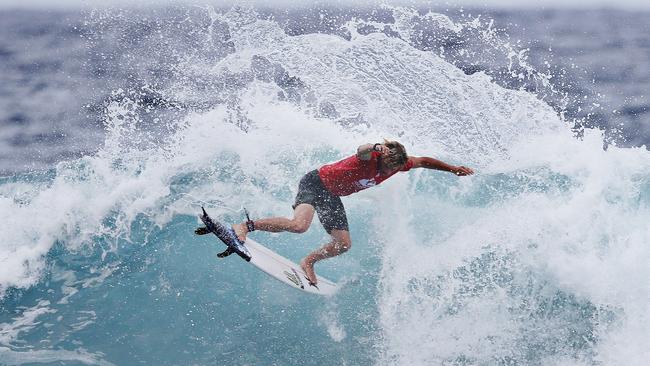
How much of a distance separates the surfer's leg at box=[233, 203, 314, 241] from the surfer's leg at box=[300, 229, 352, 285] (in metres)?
0.29

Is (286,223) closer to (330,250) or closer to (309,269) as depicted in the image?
(330,250)

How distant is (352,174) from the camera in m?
6.05

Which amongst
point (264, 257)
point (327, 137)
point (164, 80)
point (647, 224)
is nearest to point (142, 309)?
point (264, 257)

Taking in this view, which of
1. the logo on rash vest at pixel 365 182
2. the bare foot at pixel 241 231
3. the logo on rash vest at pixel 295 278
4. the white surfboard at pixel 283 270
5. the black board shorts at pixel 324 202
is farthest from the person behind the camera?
the logo on rash vest at pixel 295 278

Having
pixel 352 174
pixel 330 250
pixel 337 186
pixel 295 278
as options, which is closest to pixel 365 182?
pixel 352 174

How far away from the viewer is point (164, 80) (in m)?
13.8

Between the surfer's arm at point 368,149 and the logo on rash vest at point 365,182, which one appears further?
the logo on rash vest at point 365,182

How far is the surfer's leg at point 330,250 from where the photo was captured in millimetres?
6289

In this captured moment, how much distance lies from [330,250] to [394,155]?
114 centimetres

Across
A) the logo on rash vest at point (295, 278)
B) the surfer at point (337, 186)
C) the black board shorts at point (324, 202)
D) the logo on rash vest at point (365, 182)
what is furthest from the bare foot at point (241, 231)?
the logo on rash vest at point (365, 182)

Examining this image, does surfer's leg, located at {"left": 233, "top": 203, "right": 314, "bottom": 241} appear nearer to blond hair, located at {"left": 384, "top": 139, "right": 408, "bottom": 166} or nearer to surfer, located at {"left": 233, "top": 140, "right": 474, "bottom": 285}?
surfer, located at {"left": 233, "top": 140, "right": 474, "bottom": 285}

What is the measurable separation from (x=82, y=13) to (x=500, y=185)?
11.9 metres

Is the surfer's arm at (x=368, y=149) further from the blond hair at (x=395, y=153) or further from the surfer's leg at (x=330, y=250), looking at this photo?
the surfer's leg at (x=330, y=250)

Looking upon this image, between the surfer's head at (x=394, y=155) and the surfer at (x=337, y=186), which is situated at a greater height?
the surfer's head at (x=394, y=155)
